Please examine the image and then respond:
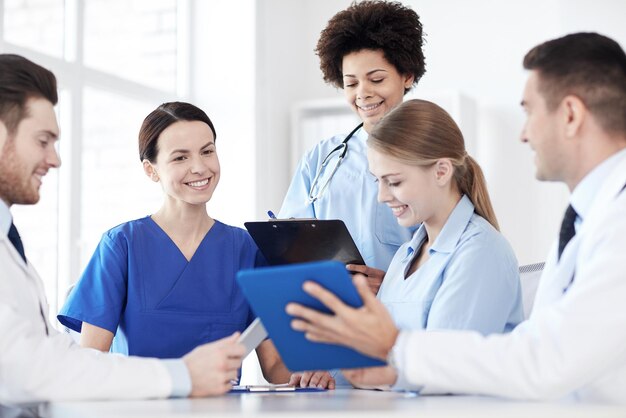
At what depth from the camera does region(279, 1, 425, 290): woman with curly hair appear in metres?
2.36

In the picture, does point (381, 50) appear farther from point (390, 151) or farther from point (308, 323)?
point (308, 323)

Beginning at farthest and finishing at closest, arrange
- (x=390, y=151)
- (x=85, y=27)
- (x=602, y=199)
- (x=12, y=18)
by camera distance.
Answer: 1. (x=85, y=27)
2. (x=12, y=18)
3. (x=390, y=151)
4. (x=602, y=199)

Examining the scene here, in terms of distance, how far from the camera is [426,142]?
1918 millimetres

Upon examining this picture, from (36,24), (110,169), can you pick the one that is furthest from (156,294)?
(110,169)

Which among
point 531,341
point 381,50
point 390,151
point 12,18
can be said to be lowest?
point 531,341

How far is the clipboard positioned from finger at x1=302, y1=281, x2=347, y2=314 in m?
0.59

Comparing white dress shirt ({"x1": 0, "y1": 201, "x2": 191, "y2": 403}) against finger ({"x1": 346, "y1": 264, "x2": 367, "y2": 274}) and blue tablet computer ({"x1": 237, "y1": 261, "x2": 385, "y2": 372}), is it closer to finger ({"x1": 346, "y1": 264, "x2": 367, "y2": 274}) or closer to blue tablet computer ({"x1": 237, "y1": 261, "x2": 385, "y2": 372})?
blue tablet computer ({"x1": 237, "y1": 261, "x2": 385, "y2": 372})

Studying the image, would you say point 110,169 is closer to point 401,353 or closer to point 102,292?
point 102,292

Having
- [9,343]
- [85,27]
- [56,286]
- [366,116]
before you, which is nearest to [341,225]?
[366,116]

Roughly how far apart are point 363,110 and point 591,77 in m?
1.00

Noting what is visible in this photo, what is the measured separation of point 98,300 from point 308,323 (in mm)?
865

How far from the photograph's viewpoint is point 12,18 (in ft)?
11.1

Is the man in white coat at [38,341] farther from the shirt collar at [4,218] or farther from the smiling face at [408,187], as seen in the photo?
the smiling face at [408,187]

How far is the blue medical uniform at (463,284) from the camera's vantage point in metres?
1.77
